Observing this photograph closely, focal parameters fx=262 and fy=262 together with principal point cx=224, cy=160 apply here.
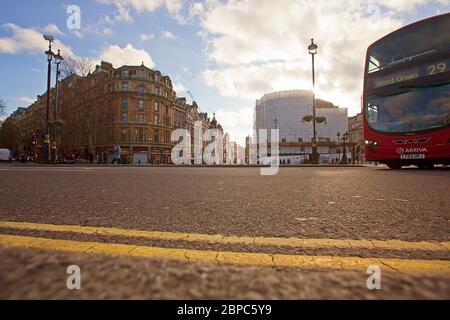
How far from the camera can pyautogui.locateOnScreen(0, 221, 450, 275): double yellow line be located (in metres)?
1.06

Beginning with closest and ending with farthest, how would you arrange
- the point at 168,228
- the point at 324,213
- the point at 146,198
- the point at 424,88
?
the point at 168,228 < the point at 324,213 < the point at 146,198 < the point at 424,88

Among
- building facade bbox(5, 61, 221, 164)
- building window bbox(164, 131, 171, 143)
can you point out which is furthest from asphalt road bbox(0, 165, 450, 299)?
building window bbox(164, 131, 171, 143)

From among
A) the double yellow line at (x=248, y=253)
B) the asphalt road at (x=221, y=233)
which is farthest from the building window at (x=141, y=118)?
the double yellow line at (x=248, y=253)

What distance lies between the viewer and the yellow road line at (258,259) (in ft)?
3.38

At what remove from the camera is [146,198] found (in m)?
3.06

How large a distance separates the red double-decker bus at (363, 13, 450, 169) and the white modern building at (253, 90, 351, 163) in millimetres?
65702

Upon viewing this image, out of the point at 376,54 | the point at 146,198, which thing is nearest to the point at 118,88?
the point at 376,54

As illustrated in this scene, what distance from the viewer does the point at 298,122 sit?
3041 inches

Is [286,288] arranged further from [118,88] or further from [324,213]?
[118,88]

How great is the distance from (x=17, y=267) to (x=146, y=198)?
8.26 ft

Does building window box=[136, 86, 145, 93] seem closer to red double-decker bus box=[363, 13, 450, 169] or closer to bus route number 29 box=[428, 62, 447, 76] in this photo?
red double-decker bus box=[363, 13, 450, 169]

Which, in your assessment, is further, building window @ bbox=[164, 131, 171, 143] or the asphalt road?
building window @ bbox=[164, 131, 171, 143]

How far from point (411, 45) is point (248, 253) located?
10407 mm

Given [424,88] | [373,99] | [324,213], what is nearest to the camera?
A: [324,213]
